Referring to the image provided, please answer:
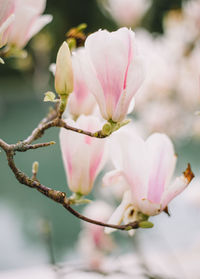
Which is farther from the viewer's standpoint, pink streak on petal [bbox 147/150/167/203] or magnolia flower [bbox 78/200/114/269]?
magnolia flower [bbox 78/200/114/269]

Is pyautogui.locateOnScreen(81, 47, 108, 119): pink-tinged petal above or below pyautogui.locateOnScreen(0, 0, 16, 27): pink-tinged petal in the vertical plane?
below

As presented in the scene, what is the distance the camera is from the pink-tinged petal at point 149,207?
253 mm

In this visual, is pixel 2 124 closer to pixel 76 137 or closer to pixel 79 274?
pixel 79 274

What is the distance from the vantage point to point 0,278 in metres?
0.50

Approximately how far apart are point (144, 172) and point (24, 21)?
0.14m

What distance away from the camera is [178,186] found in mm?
243

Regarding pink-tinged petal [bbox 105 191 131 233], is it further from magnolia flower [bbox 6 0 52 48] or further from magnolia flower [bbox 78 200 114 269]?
magnolia flower [bbox 78 200 114 269]

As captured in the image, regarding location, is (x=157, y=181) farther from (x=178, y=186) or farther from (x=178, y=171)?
(x=178, y=171)

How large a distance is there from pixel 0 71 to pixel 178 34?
386 centimetres

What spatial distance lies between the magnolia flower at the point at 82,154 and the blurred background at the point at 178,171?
0.11 metres

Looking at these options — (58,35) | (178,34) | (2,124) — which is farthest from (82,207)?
(58,35)

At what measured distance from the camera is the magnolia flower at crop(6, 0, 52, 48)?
283 mm

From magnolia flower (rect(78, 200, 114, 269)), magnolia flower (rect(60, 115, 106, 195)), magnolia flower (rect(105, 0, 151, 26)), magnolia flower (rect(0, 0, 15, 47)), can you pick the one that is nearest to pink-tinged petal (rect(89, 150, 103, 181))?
magnolia flower (rect(60, 115, 106, 195))

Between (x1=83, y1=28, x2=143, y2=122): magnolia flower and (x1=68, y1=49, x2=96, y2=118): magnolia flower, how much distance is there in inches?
1.2
